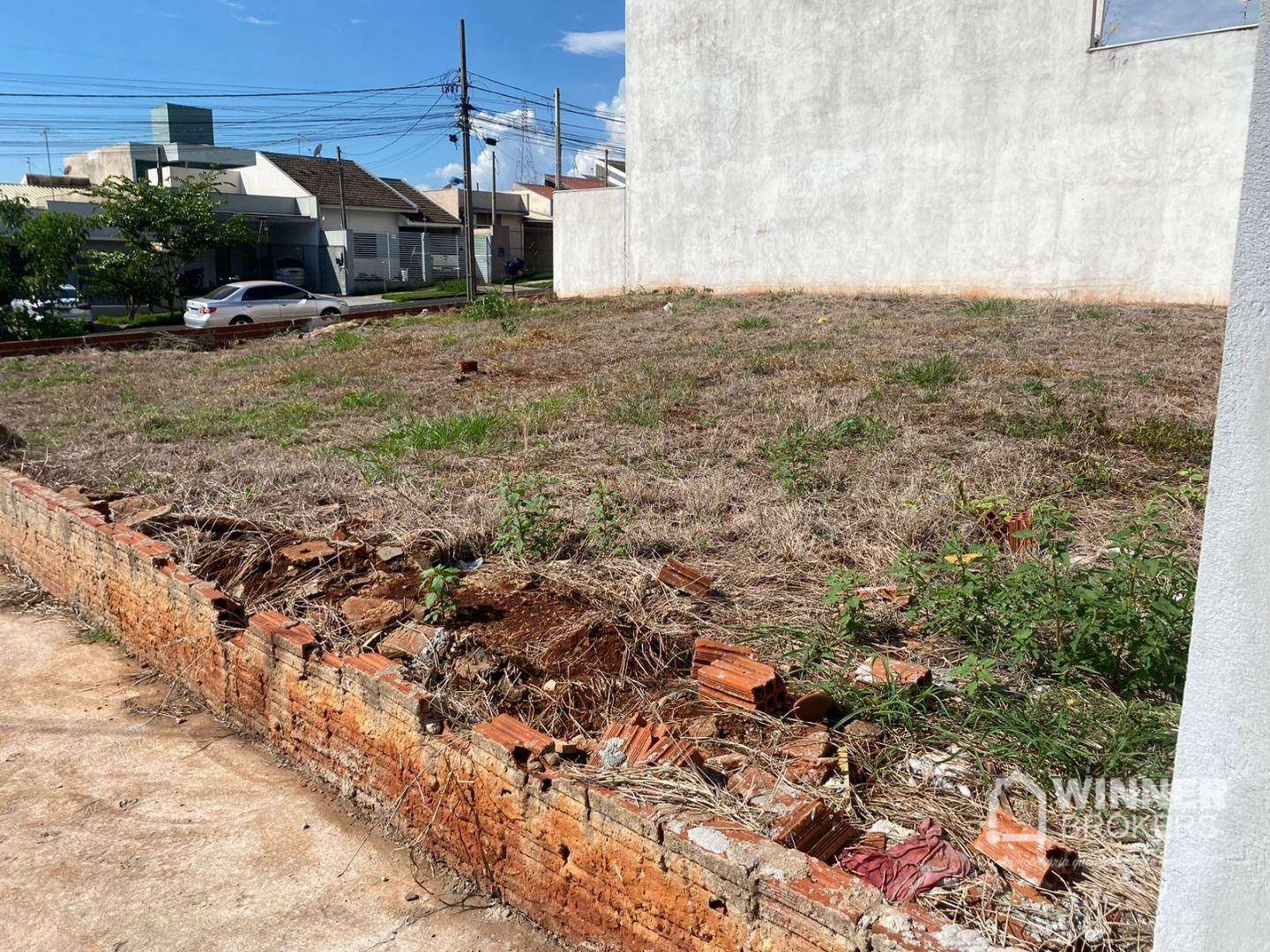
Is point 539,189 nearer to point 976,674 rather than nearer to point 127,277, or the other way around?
point 127,277

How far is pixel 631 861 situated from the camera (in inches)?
105

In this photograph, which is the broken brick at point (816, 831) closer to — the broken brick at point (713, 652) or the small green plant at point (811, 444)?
the broken brick at point (713, 652)

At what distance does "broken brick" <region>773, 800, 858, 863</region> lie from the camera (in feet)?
8.14

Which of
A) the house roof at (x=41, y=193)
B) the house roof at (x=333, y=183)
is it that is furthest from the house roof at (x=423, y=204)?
the house roof at (x=41, y=193)

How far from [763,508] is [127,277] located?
2545 centimetres

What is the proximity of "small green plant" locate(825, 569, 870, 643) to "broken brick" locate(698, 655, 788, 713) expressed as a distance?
48 centimetres

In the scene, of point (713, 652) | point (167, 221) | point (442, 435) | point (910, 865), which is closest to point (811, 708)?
point (713, 652)

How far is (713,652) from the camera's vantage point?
3.50 m

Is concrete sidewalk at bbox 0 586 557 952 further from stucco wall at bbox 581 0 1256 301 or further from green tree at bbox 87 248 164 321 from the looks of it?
green tree at bbox 87 248 164 321

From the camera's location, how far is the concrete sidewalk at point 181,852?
3090 mm

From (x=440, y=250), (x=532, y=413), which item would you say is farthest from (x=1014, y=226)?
(x=440, y=250)

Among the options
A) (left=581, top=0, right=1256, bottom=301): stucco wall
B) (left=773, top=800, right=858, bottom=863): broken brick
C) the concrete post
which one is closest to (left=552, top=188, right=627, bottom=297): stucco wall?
(left=581, top=0, right=1256, bottom=301): stucco wall

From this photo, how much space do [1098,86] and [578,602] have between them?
15.3m

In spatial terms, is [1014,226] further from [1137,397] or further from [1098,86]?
[1137,397]
